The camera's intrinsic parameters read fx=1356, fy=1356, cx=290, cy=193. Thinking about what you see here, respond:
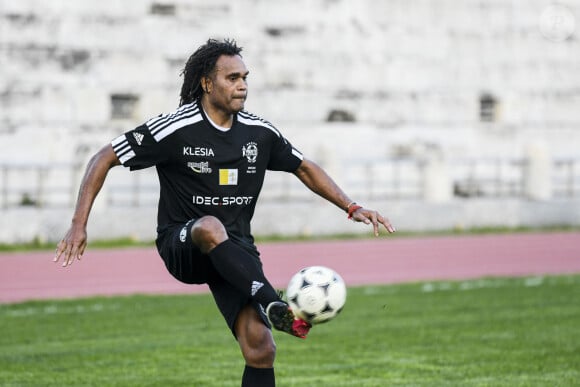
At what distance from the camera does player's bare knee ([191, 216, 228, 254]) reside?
8.12 meters

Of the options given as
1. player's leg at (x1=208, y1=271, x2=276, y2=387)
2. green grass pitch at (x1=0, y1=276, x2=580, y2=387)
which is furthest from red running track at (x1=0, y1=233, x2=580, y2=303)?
player's leg at (x1=208, y1=271, x2=276, y2=387)

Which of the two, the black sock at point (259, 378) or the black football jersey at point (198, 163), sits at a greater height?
the black football jersey at point (198, 163)

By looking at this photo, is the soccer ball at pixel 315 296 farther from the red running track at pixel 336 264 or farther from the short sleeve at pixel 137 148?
the red running track at pixel 336 264

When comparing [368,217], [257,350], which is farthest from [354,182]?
[257,350]

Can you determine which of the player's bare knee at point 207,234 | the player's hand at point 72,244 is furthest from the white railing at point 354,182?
the player's bare knee at point 207,234

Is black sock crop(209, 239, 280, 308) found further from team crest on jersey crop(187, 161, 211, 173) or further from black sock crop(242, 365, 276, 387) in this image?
team crest on jersey crop(187, 161, 211, 173)

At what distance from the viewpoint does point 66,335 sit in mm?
14086

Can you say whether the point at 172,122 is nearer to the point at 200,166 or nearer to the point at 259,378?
the point at 200,166

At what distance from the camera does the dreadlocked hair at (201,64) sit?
8906 mm

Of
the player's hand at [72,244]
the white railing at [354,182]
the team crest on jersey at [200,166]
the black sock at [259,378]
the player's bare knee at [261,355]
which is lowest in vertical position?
the black sock at [259,378]

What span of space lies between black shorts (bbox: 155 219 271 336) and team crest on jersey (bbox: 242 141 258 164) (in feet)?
1.91

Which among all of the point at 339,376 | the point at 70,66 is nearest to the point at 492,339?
the point at 339,376

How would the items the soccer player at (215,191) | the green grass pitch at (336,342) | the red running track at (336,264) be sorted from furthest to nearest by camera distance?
1. the red running track at (336,264)
2. the green grass pitch at (336,342)
3. the soccer player at (215,191)

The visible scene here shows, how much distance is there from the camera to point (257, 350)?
8383 millimetres
